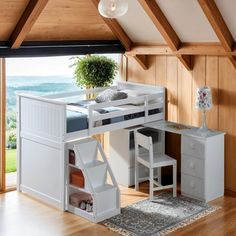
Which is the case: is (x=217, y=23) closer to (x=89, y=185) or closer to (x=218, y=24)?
(x=218, y=24)

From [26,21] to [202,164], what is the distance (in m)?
2.24

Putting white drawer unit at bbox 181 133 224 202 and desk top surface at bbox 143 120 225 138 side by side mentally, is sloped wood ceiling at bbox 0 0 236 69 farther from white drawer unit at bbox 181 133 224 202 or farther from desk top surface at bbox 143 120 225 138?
white drawer unit at bbox 181 133 224 202

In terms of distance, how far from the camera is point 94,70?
225 inches

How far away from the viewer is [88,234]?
4.28m

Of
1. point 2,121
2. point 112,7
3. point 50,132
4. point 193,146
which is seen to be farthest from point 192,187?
point 112,7

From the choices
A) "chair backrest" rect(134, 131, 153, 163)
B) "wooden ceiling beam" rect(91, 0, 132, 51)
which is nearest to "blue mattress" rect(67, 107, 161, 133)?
"chair backrest" rect(134, 131, 153, 163)

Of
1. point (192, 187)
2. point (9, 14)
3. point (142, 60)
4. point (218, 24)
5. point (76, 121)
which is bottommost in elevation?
point (192, 187)

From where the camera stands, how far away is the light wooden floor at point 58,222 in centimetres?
431

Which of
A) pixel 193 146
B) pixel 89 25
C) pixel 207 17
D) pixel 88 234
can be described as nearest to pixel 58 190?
pixel 88 234

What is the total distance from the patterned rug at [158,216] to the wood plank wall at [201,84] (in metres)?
0.66

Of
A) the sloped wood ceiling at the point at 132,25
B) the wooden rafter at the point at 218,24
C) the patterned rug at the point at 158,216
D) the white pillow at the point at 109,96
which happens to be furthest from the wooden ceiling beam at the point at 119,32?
the patterned rug at the point at 158,216

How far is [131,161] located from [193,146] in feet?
2.68

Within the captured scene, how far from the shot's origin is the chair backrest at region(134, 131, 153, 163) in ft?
16.5

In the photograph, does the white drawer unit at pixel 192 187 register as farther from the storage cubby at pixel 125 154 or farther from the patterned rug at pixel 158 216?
the storage cubby at pixel 125 154
